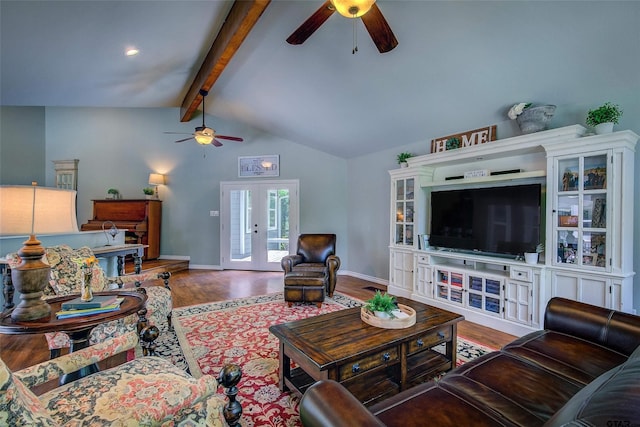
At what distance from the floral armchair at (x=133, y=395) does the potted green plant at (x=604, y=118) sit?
3.37 meters

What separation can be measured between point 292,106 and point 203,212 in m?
3.44

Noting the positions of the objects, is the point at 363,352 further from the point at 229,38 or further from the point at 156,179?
the point at 156,179

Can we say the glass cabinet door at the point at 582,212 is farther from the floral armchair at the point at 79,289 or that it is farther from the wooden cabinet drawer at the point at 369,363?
the floral armchair at the point at 79,289

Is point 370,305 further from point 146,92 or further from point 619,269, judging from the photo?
point 146,92

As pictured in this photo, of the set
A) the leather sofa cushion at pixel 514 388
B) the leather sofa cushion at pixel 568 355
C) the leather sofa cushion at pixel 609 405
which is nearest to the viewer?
the leather sofa cushion at pixel 609 405

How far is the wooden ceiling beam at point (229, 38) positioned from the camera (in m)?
2.67

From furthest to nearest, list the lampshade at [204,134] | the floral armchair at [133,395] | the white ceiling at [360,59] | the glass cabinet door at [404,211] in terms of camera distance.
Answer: the lampshade at [204,134]
the glass cabinet door at [404,211]
the white ceiling at [360,59]
the floral armchair at [133,395]

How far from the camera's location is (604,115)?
2.41 m

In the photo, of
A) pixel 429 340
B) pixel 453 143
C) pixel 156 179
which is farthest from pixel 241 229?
pixel 429 340

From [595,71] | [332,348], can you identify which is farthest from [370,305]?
[595,71]

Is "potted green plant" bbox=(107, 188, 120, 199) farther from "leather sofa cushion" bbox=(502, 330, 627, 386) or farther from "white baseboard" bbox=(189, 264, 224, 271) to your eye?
"leather sofa cushion" bbox=(502, 330, 627, 386)

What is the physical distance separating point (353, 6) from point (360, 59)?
1559mm

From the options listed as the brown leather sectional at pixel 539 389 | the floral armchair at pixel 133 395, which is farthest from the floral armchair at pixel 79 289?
the brown leather sectional at pixel 539 389

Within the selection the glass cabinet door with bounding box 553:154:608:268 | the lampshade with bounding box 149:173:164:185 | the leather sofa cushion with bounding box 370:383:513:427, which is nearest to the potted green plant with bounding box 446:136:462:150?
the glass cabinet door with bounding box 553:154:608:268
